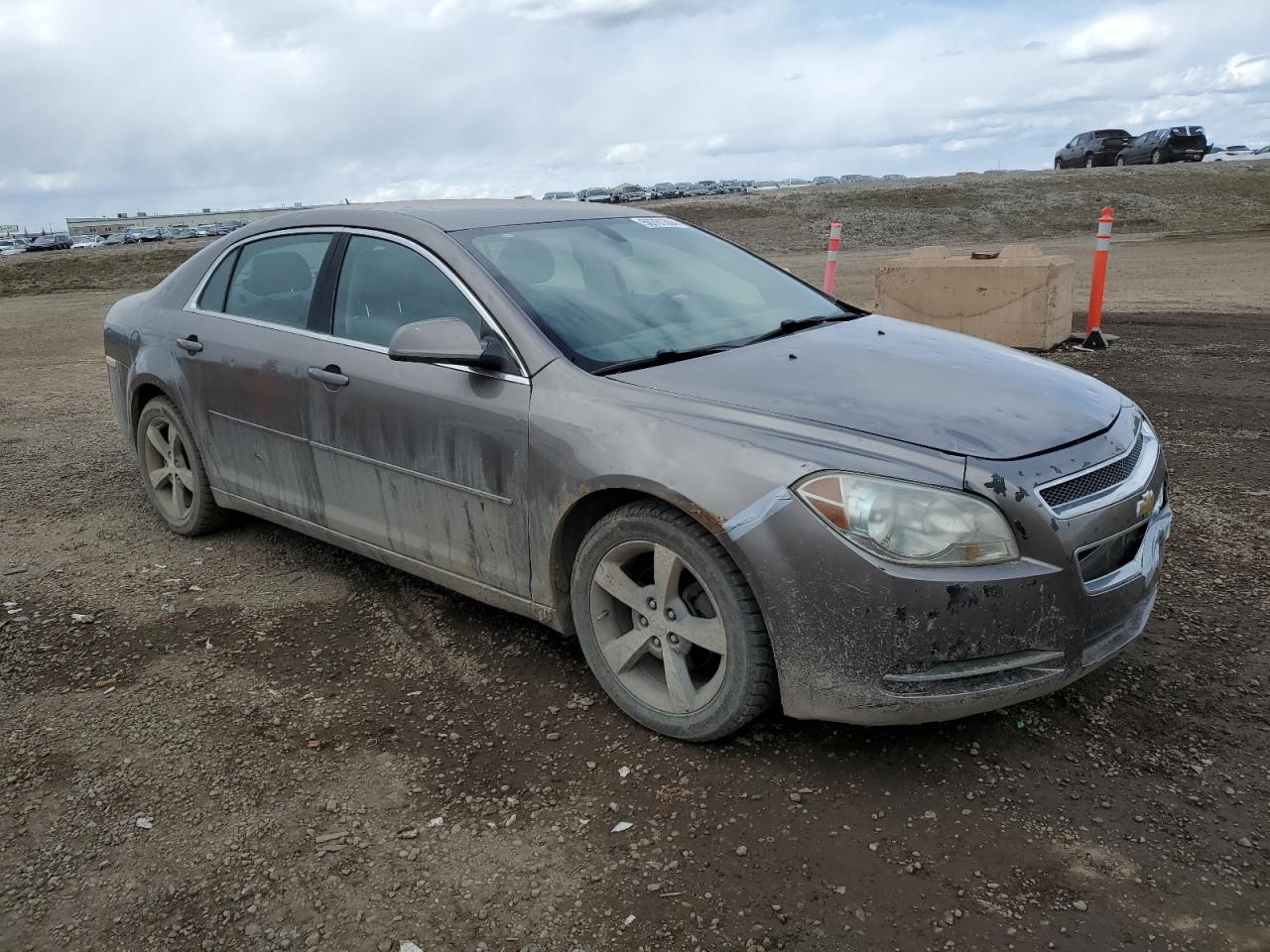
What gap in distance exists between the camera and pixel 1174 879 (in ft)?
8.64

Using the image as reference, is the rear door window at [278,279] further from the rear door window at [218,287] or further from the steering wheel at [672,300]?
the steering wheel at [672,300]

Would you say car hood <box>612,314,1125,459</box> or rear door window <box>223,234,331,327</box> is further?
rear door window <box>223,234,331,327</box>

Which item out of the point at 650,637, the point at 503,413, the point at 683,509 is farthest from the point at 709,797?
the point at 503,413

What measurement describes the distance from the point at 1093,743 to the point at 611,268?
7.68 ft

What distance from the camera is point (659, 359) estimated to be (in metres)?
3.60

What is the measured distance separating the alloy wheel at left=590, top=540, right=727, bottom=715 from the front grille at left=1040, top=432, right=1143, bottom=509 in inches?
38.8

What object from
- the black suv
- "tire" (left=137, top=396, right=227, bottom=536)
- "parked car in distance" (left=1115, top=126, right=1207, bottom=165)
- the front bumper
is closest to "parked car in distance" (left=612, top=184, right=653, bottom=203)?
the black suv

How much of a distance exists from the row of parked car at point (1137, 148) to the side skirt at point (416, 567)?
4028cm

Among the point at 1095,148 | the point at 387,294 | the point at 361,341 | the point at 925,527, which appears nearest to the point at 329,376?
the point at 361,341

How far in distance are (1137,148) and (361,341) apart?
41201 mm

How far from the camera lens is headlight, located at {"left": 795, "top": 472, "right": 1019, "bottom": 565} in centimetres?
281

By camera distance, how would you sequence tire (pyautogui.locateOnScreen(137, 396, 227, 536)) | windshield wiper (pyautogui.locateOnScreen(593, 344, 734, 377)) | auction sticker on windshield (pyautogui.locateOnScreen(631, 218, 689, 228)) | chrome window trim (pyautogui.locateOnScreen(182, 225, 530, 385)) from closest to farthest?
windshield wiper (pyautogui.locateOnScreen(593, 344, 734, 377)) → chrome window trim (pyautogui.locateOnScreen(182, 225, 530, 385)) → auction sticker on windshield (pyautogui.locateOnScreen(631, 218, 689, 228)) → tire (pyautogui.locateOnScreen(137, 396, 227, 536))

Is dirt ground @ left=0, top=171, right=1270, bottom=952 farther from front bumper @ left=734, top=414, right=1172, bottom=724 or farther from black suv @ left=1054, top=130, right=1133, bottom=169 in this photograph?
black suv @ left=1054, top=130, right=1133, bottom=169

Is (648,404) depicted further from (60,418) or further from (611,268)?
(60,418)
